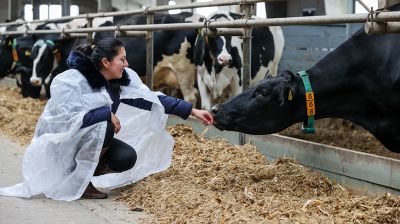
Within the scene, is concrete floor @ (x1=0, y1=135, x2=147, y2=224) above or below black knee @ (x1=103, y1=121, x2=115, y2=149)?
below

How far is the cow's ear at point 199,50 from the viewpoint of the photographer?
9.34 metres

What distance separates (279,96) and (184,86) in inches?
201

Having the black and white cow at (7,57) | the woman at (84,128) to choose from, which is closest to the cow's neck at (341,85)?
the woman at (84,128)

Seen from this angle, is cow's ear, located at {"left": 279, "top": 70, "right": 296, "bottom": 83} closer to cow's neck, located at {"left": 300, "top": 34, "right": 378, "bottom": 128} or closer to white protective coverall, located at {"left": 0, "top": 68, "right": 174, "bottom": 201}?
cow's neck, located at {"left": 300, "top": 34, "right": 378, "bottom": 128}

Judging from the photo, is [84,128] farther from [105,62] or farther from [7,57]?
[7,57]

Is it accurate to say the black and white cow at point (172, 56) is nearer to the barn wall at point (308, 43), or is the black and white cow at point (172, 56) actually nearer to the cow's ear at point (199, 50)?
the cow's ear at point (199, 50)

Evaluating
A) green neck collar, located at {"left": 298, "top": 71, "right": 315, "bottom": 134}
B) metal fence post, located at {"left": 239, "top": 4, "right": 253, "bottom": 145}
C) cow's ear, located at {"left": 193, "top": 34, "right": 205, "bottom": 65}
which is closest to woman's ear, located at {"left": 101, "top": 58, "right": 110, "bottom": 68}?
green neck collar, located at {"left": 298, "top": 71, "right": 315, "bottom": 134}

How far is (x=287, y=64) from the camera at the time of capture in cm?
1135

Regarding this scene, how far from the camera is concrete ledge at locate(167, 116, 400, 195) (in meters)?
5.00

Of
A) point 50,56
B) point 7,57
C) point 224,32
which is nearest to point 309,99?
point 224,32

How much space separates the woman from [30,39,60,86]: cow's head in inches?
265

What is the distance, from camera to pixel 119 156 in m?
5.35

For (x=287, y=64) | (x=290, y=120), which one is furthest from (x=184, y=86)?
(x=290, y=120)

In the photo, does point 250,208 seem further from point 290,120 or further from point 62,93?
point 62,93
